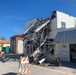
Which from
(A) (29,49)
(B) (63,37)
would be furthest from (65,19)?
(A) (29,49)

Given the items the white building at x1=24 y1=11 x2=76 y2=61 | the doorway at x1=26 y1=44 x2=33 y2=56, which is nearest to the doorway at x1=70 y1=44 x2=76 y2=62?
the white building at x1=24 y1=11 x2=76 y2=61

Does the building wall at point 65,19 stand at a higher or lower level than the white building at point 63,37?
higher

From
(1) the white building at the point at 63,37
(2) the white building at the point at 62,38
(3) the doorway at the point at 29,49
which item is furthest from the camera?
(3) the doorway at the point at 29,49

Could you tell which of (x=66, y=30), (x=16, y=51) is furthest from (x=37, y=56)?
(x=16, y=51)

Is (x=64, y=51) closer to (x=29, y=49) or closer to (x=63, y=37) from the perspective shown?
(x=63, y=37)

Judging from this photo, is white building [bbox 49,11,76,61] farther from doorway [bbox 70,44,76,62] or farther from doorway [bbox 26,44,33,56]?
doorway [bbox 26,44,33,56]

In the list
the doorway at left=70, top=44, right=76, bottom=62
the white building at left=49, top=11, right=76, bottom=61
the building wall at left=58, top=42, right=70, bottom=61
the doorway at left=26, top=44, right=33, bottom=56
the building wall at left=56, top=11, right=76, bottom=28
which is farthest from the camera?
the doorway at left=26, top=44, right=33, bottom=56

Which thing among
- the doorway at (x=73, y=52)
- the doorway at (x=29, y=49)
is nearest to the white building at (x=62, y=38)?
the doorway at (x=73, y=52)

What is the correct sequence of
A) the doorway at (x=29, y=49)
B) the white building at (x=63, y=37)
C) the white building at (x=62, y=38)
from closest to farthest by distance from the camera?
the white building at (x=63, y=37)
the white building at (x=62, y=38)
the doorway at (x=29, y=49)

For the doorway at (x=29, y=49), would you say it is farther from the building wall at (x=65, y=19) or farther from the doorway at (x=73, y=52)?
the doorway at (x=73, y=52)

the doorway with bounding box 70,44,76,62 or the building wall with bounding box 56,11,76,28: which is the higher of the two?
the building wall with bounding box 56,11,76,28

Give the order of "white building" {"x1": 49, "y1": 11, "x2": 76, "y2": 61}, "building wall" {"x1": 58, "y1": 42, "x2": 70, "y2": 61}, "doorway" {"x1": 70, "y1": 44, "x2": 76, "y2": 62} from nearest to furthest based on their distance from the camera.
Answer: "white building" {"x1": 49, "y1": 11, "x2": 76, "y2": 61}, "doorway" {"x1": 70, "y1": 44, "x2": 76, "y2": 62}, "building wall" {"x1": 58, "y1": 42, "x2": 70, "y2": 61}

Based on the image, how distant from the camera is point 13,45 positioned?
130 ft

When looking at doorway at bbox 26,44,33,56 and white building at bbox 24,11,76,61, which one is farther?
doorway at bbox 26,44,33,56
